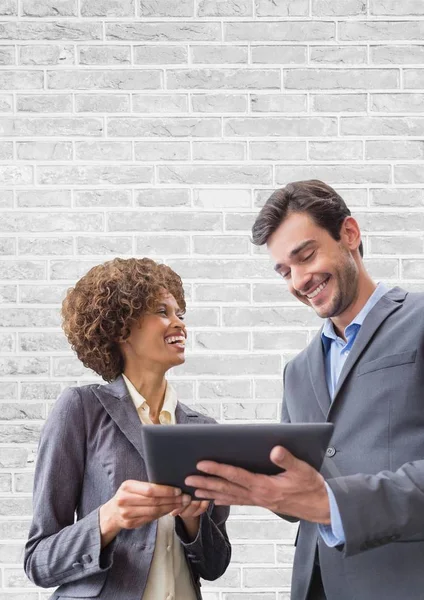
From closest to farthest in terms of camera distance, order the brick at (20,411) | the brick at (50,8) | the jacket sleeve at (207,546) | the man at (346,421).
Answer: the man at (346,421), the jacket sleeve at (207,546), the brick at (20,411), the brick at (50,8)

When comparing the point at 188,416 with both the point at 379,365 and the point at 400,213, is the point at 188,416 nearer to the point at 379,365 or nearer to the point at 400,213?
the point at 379,365

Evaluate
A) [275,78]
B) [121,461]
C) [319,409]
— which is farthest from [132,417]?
[275,78]

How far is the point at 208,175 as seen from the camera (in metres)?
3.27

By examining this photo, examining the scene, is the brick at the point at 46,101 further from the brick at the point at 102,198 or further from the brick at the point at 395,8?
the brick at the point at 395,8

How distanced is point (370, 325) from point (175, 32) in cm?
162

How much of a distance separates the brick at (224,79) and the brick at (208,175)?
A: 1.01ft

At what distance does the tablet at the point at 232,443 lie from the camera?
163cm

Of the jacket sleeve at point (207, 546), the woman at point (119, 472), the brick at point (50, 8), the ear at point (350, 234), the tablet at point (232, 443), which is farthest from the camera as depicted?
the brick at point (50, 8)

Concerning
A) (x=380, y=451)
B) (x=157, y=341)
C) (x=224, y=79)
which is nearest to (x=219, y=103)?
(x=224, y=79)

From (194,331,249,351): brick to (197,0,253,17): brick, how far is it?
3.96ft

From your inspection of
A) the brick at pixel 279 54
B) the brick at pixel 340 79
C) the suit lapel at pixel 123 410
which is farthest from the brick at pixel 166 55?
the suit lapel at pixel 123 410

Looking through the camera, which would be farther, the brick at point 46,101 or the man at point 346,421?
the brick at point 46,101

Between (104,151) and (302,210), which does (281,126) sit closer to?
(104,151)

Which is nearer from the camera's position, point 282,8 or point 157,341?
point 157,341
